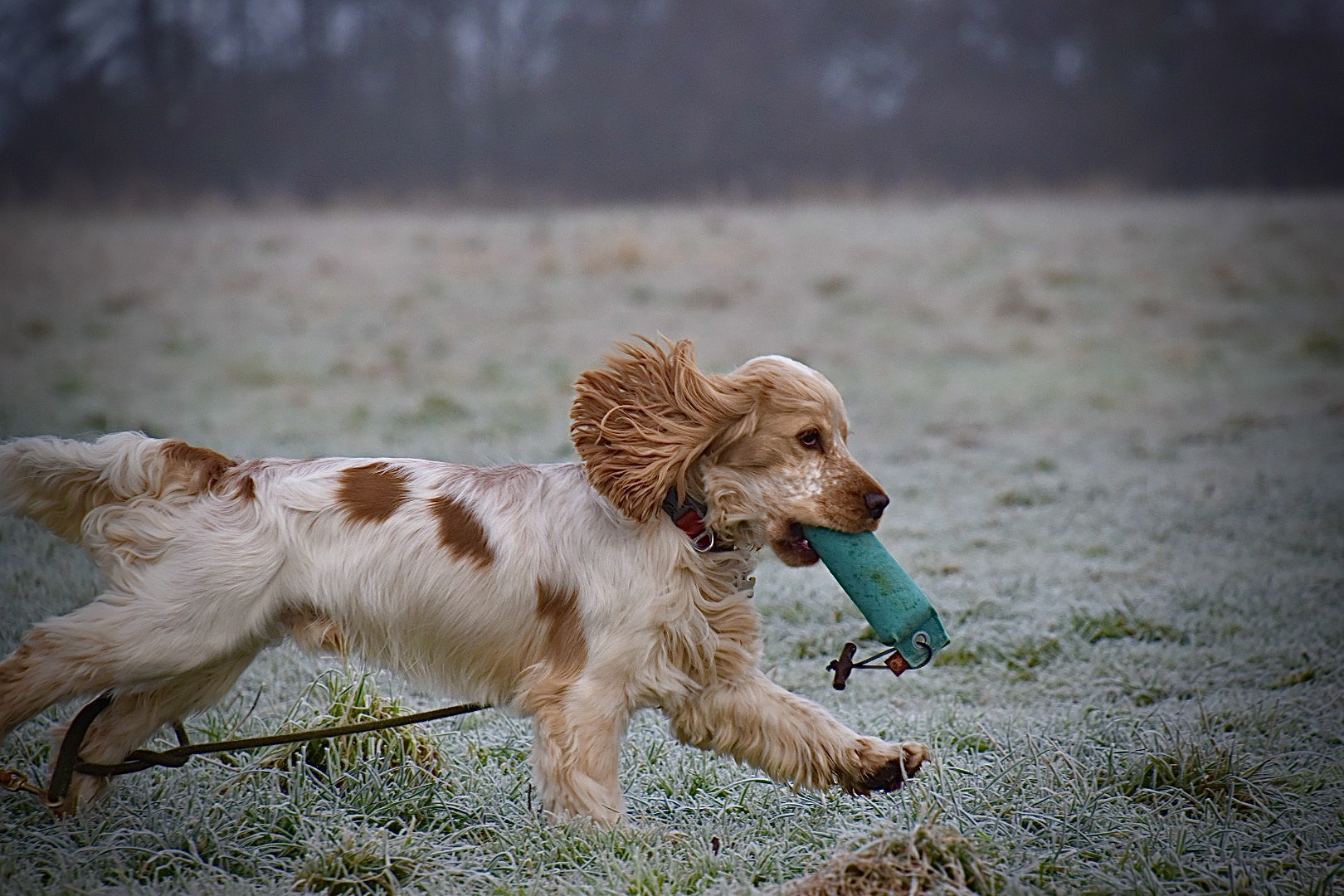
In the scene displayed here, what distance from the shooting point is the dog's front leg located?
3.36 metres

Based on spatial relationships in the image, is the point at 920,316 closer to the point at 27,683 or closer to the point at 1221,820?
the point at 1221,820

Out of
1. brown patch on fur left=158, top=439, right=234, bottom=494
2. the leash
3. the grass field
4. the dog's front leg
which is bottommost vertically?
the grass field

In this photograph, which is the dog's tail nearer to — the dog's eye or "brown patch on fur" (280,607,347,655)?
"brown patch on fur" (280,607,347,655)

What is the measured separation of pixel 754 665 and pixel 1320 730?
7.63 ft

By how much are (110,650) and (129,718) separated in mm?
448

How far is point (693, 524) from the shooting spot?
3.38 m

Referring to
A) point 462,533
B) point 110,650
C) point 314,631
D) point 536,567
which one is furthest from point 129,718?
point 536,567

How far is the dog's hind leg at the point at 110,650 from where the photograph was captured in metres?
3.17

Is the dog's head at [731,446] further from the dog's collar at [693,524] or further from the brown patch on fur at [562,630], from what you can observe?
the brown patch on fur at [562,630]

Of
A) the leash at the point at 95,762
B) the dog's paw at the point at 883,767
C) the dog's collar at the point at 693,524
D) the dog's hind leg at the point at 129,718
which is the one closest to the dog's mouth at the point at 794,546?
the dog's collar at the point at 693,524

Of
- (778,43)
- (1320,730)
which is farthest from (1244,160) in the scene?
(1320,730)

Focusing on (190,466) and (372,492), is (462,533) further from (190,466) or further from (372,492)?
(190,466)

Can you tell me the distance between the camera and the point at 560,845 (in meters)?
3.19

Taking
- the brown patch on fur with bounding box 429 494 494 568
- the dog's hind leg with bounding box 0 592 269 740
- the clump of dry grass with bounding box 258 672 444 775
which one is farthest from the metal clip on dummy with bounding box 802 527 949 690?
the dog's hind leg with bounding box 0 592 269 740
